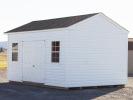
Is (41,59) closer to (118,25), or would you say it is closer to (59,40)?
(59,40)

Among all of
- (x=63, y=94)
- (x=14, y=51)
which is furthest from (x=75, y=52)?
(x=14, y=51)

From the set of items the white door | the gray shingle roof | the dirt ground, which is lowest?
the dirt ground

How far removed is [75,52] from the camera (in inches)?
853

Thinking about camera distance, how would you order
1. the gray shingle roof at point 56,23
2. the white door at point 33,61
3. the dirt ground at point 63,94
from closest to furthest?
1. the dirt ground at point 63,94
2. the gray shingle roof at point 56,23
3. the white door at point 33,61

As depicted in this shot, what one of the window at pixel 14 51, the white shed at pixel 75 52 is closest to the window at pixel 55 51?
the white shed at pixel 75 52

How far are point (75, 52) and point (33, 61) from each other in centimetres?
299

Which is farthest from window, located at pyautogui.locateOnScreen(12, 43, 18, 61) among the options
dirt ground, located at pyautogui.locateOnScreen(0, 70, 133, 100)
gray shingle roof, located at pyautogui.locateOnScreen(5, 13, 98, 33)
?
dirt ground, located at pyautogui.locateOnScreen(0, 70, 133, 100)

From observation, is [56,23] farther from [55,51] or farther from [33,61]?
[33,61]

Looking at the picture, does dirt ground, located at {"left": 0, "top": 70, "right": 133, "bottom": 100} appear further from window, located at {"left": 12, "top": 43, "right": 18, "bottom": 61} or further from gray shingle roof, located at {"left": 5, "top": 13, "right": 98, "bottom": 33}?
window, located at {"left": 12, "top": 43, "right": 18, "bottom": 61}

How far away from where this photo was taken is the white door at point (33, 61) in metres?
23.0

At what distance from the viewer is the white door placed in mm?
22984

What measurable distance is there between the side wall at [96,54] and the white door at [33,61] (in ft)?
6.39

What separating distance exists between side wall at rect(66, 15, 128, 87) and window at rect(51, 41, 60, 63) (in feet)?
2.18

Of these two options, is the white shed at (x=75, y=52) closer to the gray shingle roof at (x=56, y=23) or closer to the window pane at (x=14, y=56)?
the gray shingle roof at (x=56, y=23)
